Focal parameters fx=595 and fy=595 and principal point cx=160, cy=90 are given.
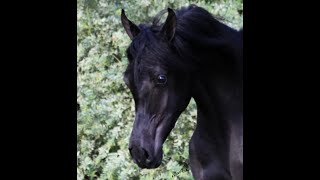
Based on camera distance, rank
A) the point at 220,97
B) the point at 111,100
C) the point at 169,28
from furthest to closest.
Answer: the point at 111,100
the point at 220,97
the point at 169,28

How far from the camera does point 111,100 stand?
5426mm

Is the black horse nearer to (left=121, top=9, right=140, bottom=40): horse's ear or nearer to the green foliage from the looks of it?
(left=121, top=9, right=140, bottom=40): horse's ear

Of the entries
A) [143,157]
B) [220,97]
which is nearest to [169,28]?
[220,97]

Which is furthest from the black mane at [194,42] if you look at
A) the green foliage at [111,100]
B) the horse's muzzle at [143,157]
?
the green foliage at [111,100]

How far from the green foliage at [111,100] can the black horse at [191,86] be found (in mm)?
2176

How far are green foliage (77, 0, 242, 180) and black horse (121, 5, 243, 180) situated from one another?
85.7 inches

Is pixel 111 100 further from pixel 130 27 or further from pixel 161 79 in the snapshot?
pixel 161 79

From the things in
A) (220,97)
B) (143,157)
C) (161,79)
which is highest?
(161,79)

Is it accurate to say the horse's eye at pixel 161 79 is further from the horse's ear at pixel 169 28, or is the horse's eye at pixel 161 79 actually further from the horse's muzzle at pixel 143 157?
the horse's muzzle at pixel 143 157

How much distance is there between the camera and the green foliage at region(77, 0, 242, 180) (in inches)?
204

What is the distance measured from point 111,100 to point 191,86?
8.92 ft

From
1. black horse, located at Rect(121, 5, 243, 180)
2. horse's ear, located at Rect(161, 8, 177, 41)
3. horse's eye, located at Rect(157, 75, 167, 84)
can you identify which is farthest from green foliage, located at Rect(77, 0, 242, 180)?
horse's eye, located at Rect(157, 75, 167, 84)
